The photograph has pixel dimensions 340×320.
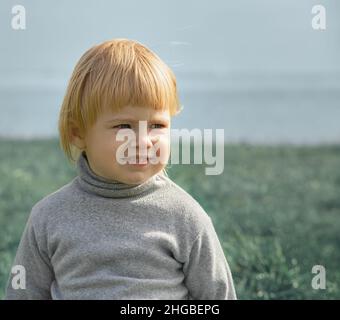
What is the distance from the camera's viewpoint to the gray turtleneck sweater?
202cm

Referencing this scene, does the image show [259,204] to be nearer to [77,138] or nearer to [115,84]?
[77,138]

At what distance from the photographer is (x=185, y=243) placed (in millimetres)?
2047

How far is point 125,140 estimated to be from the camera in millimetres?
1991

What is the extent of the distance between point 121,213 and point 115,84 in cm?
33

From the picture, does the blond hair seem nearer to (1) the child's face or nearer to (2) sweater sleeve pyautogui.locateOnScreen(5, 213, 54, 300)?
(1) the child's face

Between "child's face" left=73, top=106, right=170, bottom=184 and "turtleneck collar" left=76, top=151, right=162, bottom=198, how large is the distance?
0.02 metres

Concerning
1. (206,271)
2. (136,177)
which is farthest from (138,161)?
(206,271)

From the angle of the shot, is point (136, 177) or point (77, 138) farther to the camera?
point (77, 138)

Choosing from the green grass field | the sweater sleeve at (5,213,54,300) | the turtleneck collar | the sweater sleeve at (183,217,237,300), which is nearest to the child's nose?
the turtleneck collar

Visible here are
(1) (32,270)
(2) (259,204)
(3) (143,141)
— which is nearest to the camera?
(3) (143,141)

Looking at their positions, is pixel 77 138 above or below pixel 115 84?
below

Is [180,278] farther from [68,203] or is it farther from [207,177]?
[207,177]

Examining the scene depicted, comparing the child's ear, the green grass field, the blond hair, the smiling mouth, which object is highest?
the blond hair
